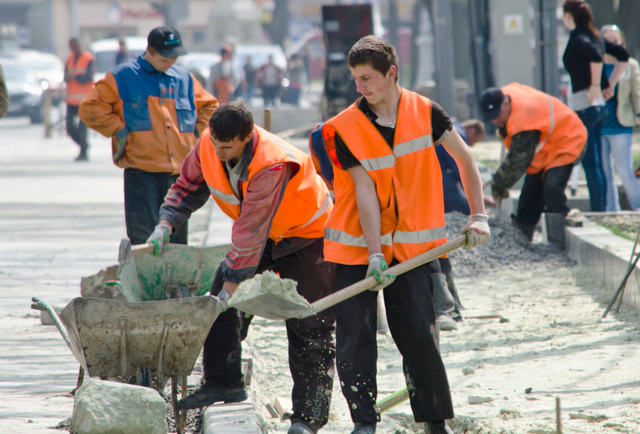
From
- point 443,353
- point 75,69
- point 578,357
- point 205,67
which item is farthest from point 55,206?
point 205,67

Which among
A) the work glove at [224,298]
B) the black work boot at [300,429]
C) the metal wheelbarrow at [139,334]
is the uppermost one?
the work glove at [224,298]

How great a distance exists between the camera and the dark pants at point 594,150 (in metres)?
8.36

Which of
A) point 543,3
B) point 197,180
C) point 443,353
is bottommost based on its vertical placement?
point 443,353

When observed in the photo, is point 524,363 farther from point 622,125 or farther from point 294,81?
point 294,81

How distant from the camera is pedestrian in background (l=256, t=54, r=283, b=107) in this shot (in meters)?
25.5

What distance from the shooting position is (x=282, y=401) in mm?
4539

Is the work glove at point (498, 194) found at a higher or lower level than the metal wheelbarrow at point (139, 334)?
lower

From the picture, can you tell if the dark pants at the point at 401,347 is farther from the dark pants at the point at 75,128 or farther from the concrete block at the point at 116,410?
the dark pants at the point at 75,128

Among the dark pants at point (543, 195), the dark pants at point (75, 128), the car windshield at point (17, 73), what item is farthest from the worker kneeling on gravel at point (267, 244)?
the car windshield at point (17, 73)

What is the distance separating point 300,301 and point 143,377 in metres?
1.00

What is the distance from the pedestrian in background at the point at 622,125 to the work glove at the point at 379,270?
5486 millimetres

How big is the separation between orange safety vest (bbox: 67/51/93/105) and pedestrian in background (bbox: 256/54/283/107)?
33.7 feet

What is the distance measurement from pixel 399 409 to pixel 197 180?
1.53 metres

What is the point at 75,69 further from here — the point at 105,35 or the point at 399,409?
the point at 105,35
